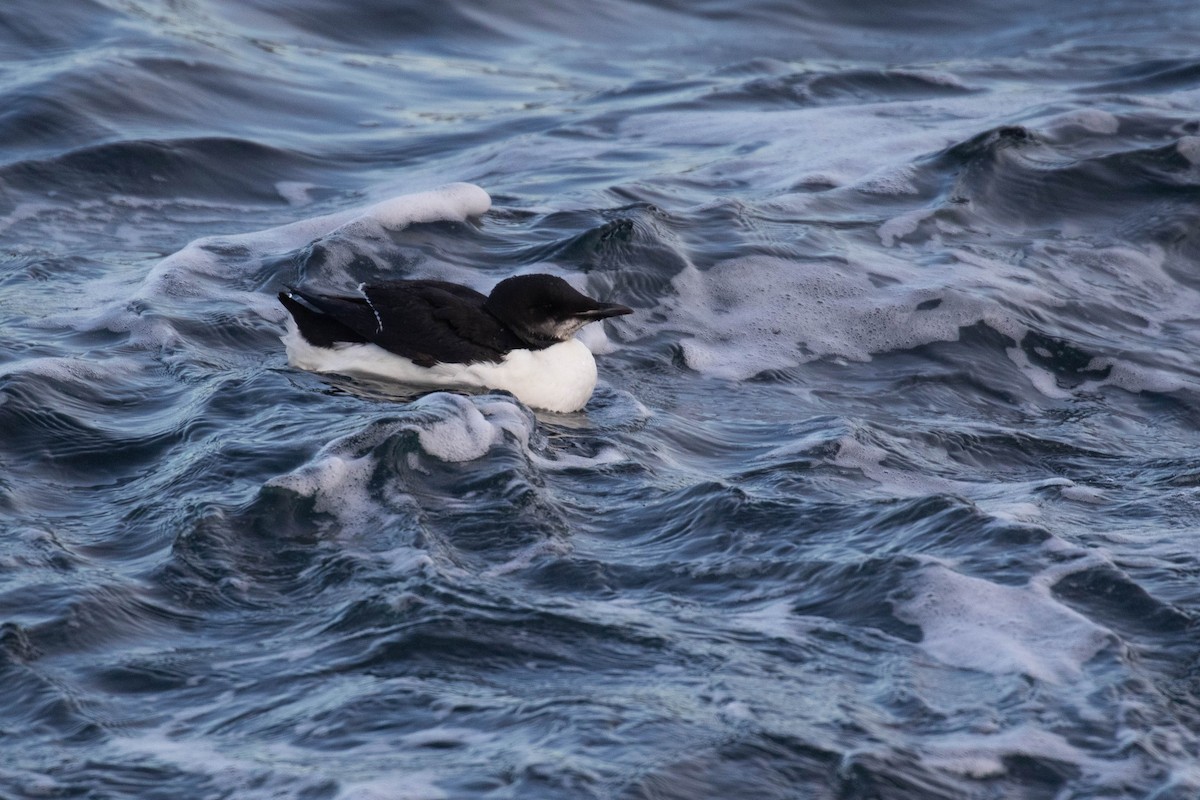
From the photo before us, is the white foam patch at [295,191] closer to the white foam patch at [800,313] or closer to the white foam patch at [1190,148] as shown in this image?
the white foam patch at [800,313]

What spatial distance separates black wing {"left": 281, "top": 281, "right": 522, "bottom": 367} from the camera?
20.4 feet

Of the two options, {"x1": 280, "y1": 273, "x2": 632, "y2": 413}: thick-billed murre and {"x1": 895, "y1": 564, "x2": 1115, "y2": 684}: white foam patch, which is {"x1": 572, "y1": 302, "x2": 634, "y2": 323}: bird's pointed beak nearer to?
{"x1": 280, "y1": 273, "x2": 632, "y2": 413}: thick-billed murre

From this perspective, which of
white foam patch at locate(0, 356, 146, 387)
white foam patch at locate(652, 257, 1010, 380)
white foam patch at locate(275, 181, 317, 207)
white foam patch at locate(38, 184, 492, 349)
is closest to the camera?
white foam patch at locate(0, 356, 146, 387)

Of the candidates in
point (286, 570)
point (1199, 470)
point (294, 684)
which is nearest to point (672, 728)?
point (294, 684)

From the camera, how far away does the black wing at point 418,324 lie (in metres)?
6.20

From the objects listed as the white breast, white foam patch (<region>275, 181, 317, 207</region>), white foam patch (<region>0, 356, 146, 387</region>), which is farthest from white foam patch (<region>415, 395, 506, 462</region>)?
white foam patch (<region>275, 181, 317, 207</region>)

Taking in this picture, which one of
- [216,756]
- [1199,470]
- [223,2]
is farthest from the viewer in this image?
[223,2]

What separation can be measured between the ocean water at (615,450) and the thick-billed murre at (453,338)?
0.56 feet

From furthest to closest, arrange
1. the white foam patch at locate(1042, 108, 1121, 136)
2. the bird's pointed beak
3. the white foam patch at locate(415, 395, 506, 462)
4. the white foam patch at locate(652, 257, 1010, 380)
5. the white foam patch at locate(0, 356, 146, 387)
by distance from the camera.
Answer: the white foam patch at locate(1042, 108, 1121, 136) → the white foam patch at locate(652, 257, 1010, 380) → the bird's pointed beak → the white foam patch at locate(0, 356, 146, 387) → the white foam patch at locate(415, 395, 506, 462)

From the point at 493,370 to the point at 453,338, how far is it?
0.68ft

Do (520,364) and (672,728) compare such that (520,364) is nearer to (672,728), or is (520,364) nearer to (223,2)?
(672,728)

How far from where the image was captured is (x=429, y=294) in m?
6.31

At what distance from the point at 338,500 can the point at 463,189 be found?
12.3ft

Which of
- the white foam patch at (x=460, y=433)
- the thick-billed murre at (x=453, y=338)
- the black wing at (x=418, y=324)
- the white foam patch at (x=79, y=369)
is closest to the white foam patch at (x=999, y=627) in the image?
the white foam patch at (x=460, y=433)
